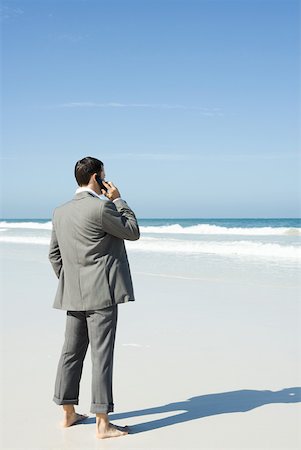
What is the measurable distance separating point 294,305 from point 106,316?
4.66 m

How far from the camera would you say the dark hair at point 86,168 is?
3363 millimetres

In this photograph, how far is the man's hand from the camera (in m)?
3.42

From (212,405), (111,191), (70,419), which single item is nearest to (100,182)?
(111,191)

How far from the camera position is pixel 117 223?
3232mm

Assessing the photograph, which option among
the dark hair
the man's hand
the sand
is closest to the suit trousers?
the sand

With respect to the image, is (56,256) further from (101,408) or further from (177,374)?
(177,374)

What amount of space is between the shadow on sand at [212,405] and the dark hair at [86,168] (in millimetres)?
1590

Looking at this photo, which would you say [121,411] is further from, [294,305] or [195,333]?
[294,305]

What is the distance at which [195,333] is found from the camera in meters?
5.81

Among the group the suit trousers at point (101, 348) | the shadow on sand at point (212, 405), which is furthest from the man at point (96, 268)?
the shadow on sand at point (212, 405)

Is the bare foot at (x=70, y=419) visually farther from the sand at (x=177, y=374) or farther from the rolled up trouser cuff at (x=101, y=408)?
the rolled up trouser cuff at (x=101, y=408)

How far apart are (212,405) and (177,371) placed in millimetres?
752

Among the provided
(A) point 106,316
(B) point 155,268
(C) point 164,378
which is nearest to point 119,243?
(A) point 106,316

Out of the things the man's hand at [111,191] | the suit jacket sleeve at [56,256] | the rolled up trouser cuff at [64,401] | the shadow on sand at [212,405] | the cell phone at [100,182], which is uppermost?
the cell phone at [100,182]
